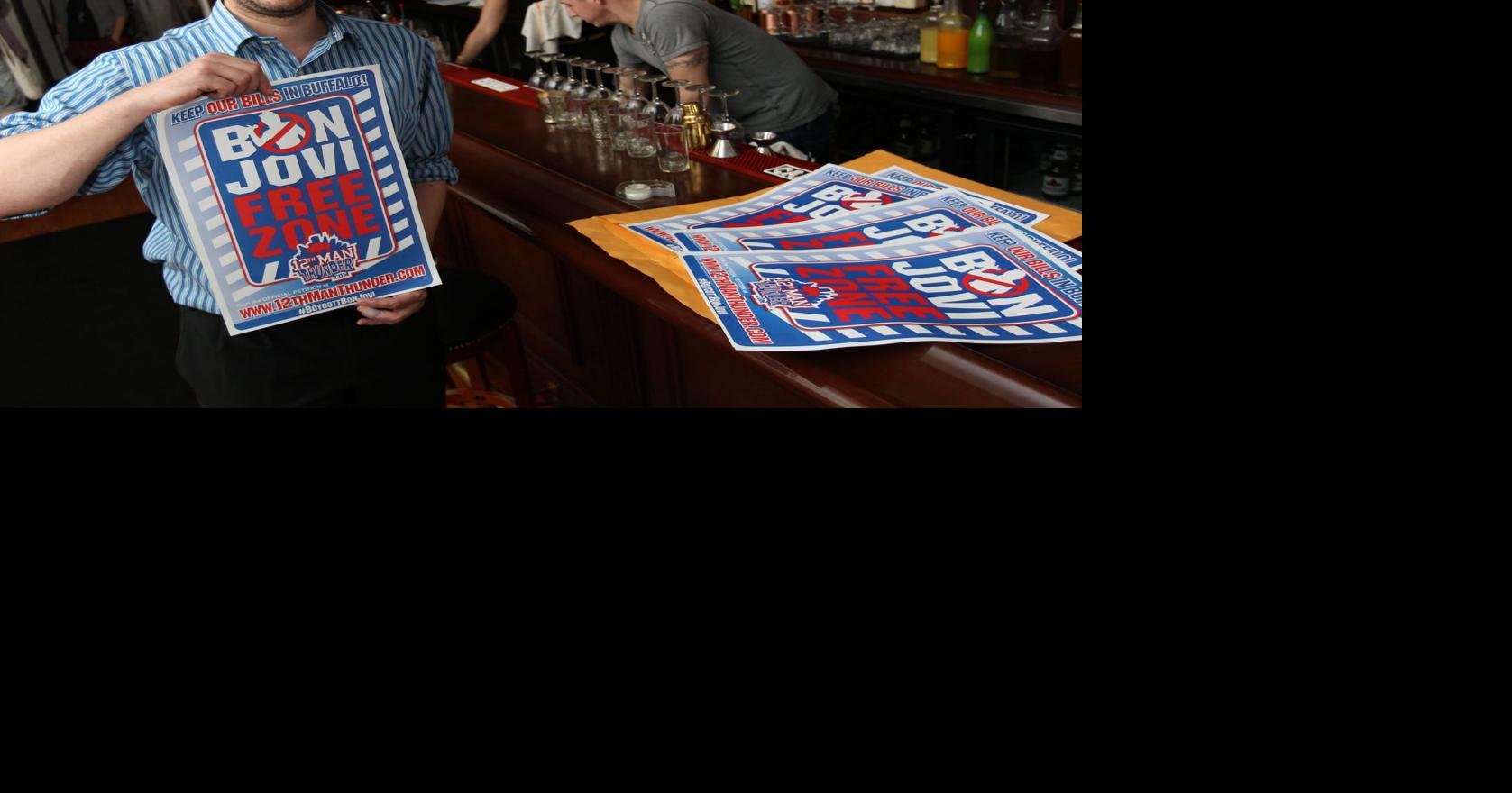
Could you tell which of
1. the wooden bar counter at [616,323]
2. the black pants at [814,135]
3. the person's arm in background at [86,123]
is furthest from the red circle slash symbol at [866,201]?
the black pants at [814,135]

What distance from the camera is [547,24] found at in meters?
5.36

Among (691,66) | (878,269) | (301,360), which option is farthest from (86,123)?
(691,66)

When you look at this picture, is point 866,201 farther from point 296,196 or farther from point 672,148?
point 296,196

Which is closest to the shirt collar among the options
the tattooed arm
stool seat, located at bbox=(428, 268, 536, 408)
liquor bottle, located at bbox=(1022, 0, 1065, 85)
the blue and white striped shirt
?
the blue and white striped shirt

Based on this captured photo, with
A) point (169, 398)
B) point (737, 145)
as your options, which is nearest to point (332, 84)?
point (737, 145)

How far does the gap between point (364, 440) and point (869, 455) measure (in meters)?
0.23

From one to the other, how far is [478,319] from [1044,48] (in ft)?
7.31

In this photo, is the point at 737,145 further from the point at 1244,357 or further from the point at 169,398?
the point at 169,398

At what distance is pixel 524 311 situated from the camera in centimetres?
250

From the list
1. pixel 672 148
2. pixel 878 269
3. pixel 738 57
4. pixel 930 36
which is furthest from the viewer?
pixel 930 36

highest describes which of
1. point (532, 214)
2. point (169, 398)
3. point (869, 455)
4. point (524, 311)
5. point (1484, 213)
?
point (1484, 213)

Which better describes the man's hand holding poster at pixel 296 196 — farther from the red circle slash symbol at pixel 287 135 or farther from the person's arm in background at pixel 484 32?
the person's arm in background at pixel 484 32

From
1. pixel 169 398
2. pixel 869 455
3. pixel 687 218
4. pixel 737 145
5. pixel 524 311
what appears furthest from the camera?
pixel 169 398

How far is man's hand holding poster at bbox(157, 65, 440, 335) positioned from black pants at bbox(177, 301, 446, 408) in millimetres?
254
